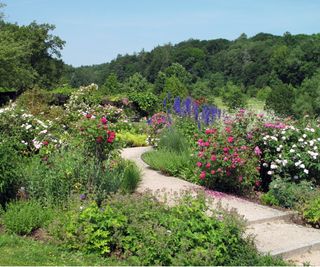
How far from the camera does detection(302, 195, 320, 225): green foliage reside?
639 centimetres

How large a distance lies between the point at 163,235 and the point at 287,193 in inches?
126

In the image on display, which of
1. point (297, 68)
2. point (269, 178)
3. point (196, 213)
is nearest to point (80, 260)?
point (196, 213)

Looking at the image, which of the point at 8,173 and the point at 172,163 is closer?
the point at 8,173

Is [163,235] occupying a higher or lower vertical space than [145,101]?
higher

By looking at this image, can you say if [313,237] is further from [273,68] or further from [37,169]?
[273,68]

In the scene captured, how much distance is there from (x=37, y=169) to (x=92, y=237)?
1974 millimetres

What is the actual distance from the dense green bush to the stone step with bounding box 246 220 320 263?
0.34m

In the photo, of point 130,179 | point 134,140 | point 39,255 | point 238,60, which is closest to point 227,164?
point 130,179

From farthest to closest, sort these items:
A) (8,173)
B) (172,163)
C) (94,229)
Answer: (172,163) < (8,173) < (94,229)

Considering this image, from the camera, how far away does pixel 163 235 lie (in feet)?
15.3

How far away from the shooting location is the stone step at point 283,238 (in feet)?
17.6

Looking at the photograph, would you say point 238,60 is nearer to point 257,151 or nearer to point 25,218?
point 257,151

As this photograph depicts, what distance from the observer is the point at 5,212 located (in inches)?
238

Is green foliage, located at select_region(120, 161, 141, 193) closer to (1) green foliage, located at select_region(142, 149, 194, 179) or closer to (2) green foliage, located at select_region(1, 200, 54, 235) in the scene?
(1) green foliage, located at select_region(142, 149, 194, 179)
